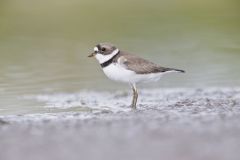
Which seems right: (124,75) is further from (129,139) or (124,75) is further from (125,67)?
(129,139)

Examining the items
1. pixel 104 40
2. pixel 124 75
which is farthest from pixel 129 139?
pixel 104 40

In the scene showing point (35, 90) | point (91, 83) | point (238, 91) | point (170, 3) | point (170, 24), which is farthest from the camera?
point (170, 3)

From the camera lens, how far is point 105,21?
73.6ft

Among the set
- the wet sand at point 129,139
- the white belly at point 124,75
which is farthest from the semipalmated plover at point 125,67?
the wet sand at point 129,139

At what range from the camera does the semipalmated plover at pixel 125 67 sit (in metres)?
11.1

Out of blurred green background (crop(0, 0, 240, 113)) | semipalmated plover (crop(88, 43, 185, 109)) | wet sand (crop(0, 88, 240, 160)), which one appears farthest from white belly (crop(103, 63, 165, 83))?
wet sand (crop(0, 88, 240, 160))

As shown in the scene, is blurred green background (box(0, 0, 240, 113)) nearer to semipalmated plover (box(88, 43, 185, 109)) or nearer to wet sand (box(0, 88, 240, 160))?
semipalmated plover (box(88, 43, 185, 109))

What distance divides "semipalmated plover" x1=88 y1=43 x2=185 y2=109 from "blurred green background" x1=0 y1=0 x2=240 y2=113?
4.48 ft

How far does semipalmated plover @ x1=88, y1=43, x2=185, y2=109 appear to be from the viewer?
11.1 meters

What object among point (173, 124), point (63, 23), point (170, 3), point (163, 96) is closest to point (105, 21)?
point (63, 23)

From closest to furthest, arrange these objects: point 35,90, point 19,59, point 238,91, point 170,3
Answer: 1. point 238,91
2. point 35,90
3. point 19,59
4. point 170,3

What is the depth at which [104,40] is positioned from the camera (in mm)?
19406

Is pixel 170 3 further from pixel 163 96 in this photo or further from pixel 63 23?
pixel 163 96

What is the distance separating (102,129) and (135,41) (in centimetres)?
1237
